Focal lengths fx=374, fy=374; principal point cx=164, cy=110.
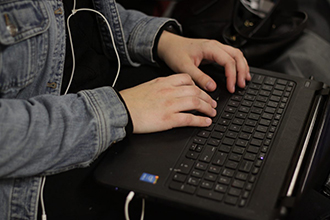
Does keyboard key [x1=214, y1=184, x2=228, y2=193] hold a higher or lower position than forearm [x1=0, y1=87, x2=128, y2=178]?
lower

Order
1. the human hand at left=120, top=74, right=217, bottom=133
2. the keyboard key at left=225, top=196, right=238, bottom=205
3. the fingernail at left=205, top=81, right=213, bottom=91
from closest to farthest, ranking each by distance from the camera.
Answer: the keyboard key at left=225, top=196, right=238, bottom=205
the human hand at left=120, top=74, right=217, bottom=133
the fingernail at left=205, top=81, right=213, bottom=91

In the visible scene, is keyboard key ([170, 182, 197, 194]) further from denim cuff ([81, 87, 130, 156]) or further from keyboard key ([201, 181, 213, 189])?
denim cuff ([81, 87, 130, 156])

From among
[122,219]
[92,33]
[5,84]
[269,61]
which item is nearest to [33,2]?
[5,84]

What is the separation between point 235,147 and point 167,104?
0.15 meters

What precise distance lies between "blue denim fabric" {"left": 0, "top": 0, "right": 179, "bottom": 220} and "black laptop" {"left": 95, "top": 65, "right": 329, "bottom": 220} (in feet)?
0.20

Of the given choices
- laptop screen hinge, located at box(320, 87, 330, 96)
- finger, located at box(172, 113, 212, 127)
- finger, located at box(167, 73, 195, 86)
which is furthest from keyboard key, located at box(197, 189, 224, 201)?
laptop screen hinge, located at box(320, 87, 330, 96)

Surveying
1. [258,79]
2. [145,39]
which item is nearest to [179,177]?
[258,79]

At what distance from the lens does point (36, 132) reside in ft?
1.93

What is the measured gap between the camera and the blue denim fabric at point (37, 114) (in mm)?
586

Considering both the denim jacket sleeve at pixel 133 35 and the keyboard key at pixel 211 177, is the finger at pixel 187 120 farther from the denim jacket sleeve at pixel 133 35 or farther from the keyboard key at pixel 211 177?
the denim jacket sleeve at pixel 133 35

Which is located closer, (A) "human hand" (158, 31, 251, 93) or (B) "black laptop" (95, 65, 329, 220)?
(B) "black laptop" (95, 65, 329, 220)

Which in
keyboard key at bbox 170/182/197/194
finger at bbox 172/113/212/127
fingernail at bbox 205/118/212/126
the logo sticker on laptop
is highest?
finger at bbox 172/113/212/127

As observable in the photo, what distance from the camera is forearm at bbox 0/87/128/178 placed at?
1.89ft

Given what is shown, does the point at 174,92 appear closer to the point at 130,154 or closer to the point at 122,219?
the point at 130,154
